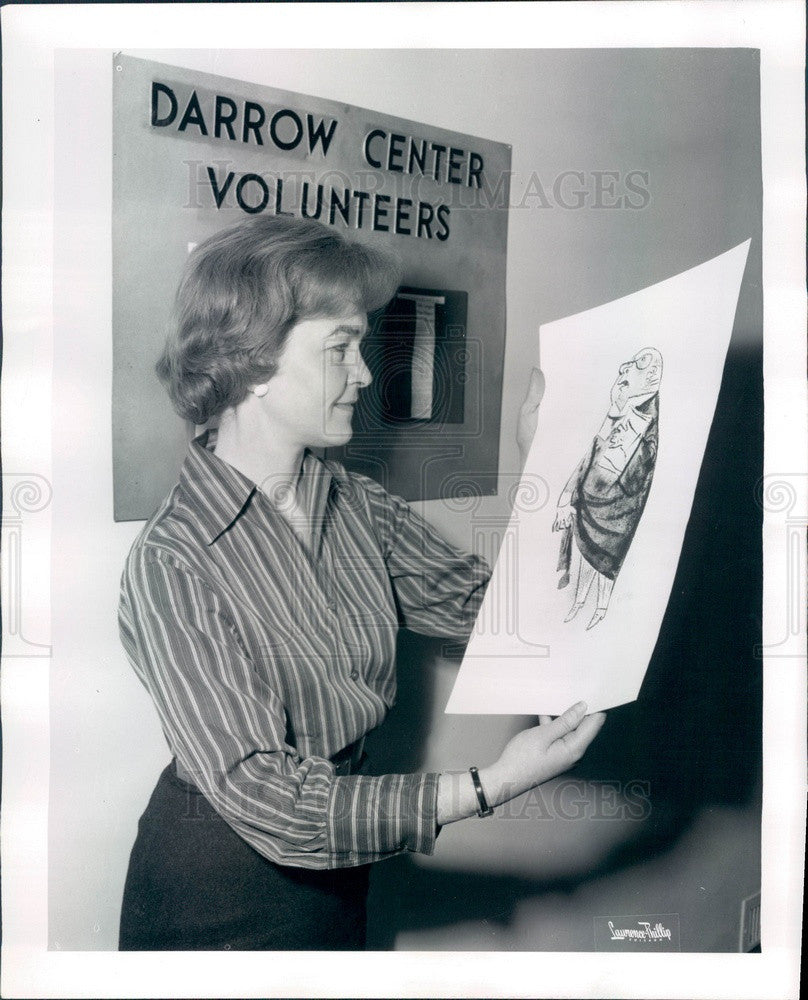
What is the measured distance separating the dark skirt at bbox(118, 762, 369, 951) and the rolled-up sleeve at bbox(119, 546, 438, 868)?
3 cm

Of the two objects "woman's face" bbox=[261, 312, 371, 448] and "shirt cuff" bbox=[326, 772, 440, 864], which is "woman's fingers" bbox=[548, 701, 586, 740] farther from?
"woman's face" bbox=[261, 312, 371, 448]

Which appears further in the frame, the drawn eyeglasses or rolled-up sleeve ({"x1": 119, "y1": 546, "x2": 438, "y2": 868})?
the drawn eyeglasses

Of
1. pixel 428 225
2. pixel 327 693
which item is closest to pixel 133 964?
pixel 327 693

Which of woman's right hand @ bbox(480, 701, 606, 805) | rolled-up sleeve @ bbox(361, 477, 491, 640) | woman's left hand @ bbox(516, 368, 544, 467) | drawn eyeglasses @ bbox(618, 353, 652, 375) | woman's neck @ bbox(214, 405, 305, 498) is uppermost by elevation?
drawn eyeglasses @ bbox(618, 353, 652, 375)

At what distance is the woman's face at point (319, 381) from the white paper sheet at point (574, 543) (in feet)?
0.91

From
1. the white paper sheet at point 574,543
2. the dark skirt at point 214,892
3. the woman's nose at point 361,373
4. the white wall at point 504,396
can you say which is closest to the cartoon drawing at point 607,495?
the white paper sheet at point 574,543

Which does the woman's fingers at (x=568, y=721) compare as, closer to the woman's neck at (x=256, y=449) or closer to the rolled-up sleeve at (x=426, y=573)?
the rolled-up sleeve at (x=426, y=573)

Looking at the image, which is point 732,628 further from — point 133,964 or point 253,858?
point 133,964

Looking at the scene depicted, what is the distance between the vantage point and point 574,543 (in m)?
1.31

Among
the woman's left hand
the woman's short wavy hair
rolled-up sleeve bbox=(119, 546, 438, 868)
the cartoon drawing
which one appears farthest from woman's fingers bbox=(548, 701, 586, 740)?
the woman's short wavy hair

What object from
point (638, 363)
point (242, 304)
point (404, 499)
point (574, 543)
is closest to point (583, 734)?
point (574, 543)

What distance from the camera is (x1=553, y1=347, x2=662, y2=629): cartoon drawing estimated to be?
1310 mm

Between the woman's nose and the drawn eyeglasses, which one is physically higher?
the drawn eyeglasses

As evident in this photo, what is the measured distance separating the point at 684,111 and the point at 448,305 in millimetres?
463
